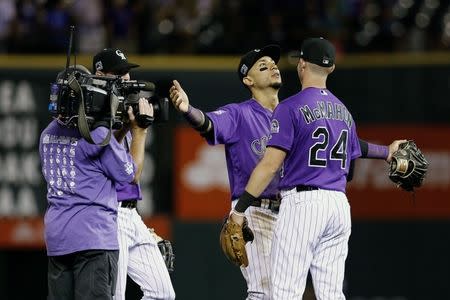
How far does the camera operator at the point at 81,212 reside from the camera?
6.84 m

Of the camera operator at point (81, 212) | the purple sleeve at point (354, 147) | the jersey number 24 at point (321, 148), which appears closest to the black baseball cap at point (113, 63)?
the camera operator at point (81, 212)

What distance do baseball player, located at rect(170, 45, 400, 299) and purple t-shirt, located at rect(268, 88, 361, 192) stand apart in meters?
0.62

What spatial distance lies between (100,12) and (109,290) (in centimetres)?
647

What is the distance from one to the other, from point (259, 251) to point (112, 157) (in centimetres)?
155

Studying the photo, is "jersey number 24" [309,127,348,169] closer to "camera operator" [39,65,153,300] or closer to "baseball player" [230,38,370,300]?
"baseball player" [230,38,370,300]

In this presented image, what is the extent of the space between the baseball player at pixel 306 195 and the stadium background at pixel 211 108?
4677 millimetres

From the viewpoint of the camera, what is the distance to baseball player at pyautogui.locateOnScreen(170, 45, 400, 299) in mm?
7875

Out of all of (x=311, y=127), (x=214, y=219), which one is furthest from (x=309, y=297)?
(x=311, y=127)

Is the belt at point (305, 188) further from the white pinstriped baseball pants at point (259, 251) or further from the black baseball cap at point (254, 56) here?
the black baseball cap at point (254, 56)

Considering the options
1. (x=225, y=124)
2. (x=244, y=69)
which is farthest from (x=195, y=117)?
(x=244, y=69)

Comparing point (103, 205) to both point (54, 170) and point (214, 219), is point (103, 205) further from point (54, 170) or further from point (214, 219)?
point (214, 219)

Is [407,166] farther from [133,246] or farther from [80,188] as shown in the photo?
[80,188]

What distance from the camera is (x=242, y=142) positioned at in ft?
26.3

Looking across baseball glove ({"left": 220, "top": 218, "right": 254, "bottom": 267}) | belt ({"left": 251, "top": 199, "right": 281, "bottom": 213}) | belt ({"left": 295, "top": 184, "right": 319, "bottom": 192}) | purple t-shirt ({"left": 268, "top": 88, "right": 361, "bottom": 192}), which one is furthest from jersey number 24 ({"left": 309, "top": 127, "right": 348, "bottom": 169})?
belt ({"left": 251, "top": 199, "right": 281, "bottom": 213})
